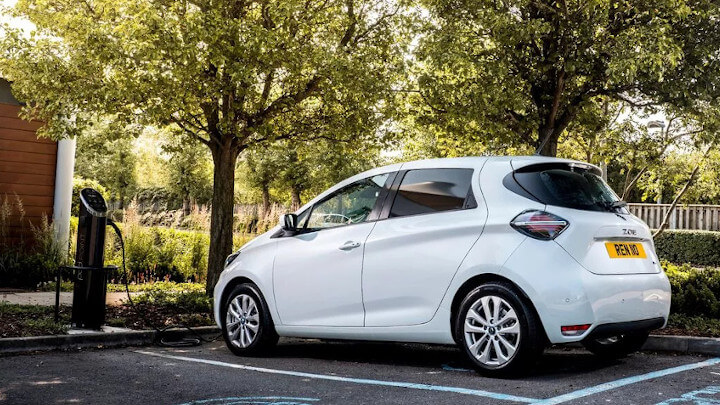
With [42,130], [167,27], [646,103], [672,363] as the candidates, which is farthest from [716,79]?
[42,130]

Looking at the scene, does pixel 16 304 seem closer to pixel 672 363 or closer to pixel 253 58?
pixel 253 58

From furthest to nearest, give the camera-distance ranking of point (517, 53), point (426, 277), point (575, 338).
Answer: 1. point (517, 53)
2. point (426, 277)
3. point (575, 338)

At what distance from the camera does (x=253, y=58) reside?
1038cm

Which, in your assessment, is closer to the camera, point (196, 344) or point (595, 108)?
point (196, 344)

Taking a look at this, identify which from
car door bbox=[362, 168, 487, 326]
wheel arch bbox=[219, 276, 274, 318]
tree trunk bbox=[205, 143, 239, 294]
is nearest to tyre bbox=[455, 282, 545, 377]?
car door bbox=[362, 168, 487, 326]

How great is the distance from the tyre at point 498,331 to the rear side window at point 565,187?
2.57 ft

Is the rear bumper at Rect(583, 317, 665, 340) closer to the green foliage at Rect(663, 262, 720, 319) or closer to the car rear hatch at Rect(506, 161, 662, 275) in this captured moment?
the car rear hatch at Rect(506, 161, 662, 275)

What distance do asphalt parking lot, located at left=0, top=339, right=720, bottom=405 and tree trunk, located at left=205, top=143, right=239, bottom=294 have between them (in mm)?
4202

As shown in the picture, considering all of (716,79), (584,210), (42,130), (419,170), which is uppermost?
(716,79)

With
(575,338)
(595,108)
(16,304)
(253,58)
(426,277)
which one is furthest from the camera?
(595,108)

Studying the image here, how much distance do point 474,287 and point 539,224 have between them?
2.44 ft

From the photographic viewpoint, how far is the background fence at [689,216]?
24.6m

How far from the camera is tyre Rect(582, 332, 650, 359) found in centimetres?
694

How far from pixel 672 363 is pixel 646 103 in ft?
20.1
